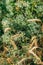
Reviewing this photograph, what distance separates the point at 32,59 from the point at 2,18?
1131 millimetres

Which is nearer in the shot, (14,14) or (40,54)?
(40,54)

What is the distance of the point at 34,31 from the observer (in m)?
4.39

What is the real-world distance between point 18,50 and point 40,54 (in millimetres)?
416

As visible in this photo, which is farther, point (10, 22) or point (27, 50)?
point (10, 22)

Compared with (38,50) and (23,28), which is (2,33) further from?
(38,50)

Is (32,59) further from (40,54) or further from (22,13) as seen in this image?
(22,13)

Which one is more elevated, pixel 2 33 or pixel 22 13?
pixel 22 13

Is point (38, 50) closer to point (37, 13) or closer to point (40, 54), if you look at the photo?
point (40, 54)

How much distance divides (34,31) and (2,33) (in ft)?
2.13

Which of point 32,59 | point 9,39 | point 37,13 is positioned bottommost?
point 32,59

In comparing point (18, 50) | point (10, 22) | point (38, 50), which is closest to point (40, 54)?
point (38, 50)

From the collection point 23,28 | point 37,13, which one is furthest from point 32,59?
point 37,13

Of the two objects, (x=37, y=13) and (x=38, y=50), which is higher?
(x=37, y=13)

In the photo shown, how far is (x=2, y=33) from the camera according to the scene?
4508mm
